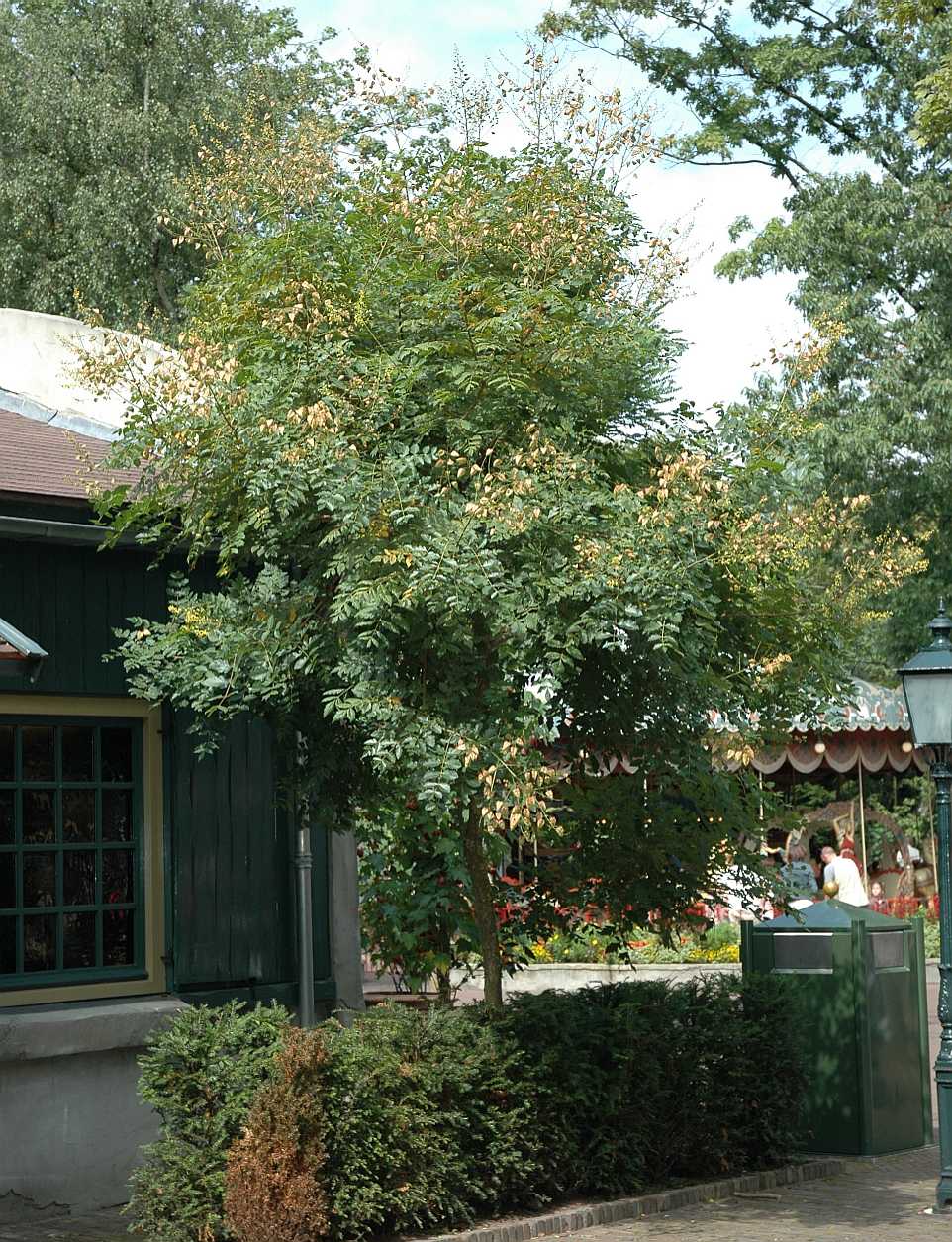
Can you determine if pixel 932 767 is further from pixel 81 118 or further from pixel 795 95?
pixel 81 118

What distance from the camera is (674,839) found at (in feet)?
28.8

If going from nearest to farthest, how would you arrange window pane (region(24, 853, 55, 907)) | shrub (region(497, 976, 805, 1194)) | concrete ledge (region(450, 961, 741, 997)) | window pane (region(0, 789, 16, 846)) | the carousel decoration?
shrub (region(497, 976, 805, 1194)), window pane (region(0, 789, 16, 846)), window pane (region(24, 853, 55, 907)), concrete ledge (region(450, 961, 741, 997)), the carousel decoration

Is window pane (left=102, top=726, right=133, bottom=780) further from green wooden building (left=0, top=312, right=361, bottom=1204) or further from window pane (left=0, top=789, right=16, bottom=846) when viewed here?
window pane (left=0, top=789, right=16, bottom=846)

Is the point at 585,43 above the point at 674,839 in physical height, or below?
above

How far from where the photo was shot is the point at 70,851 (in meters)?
10.0

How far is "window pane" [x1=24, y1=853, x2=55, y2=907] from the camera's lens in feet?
32.1

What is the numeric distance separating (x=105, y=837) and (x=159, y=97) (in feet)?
76.8

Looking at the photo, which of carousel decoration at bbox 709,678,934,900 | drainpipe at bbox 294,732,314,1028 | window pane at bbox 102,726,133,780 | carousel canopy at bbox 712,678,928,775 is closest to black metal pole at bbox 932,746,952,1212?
drainpipe at bbox 294,732,314,1028

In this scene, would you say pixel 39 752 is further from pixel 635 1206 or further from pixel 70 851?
pixel 635 1206

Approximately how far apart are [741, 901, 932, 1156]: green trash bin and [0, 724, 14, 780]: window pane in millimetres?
4664

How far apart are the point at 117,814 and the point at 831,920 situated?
4534mm

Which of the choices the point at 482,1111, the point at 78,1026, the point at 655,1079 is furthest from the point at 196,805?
the point at 655,1079

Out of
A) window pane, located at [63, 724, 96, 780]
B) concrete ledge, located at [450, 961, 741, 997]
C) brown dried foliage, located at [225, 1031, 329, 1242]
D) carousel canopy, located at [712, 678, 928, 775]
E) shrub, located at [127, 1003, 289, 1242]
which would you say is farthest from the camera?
carousel canopy, located at [712, 678, 928, 775]

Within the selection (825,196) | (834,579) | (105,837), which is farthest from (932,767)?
(825,196)
